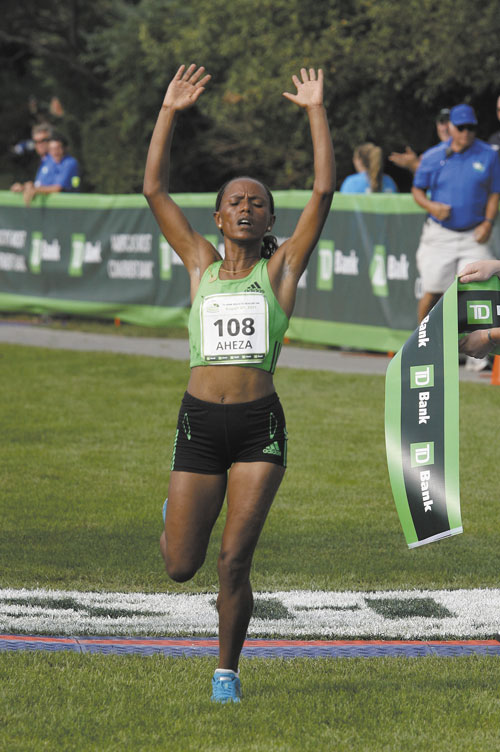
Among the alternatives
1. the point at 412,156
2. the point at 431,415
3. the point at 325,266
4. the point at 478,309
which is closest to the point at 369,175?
the point at 412,156

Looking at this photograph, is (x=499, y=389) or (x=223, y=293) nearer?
(x=223, y=293)

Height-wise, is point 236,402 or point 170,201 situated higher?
point 170,201

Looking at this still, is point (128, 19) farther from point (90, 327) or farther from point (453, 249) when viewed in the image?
point (453, 249)

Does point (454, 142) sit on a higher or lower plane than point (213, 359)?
higher

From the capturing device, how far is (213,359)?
15.8 ft

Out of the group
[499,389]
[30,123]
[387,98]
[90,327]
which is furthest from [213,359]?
[30,123]

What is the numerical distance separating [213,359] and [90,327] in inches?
511

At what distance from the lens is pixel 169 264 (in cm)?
1661

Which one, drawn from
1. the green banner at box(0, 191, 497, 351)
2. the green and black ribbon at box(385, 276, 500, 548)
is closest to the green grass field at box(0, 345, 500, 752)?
the green and black ribbon at box(385, 276, 500, 548)

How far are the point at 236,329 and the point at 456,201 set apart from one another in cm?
832

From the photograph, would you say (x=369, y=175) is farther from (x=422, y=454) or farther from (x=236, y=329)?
(x=236, y=329)

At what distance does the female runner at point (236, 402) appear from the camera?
4.68 m

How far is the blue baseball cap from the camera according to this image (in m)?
12.2

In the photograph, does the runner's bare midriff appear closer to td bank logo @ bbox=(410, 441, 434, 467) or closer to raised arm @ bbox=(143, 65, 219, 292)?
raised arm @ bbox=(143, 65, 219, 292)
